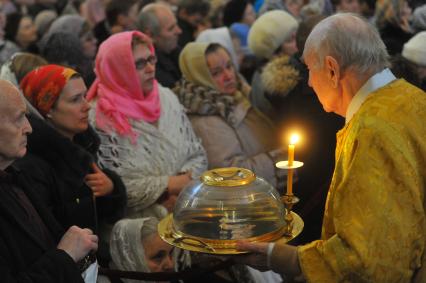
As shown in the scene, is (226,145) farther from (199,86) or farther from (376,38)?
(376,38)

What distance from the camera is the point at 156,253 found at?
3.30m

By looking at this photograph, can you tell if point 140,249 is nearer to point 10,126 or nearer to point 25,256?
point 25,256

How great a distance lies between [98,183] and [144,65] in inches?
32.9

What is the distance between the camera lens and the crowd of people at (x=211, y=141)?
2.06 metres

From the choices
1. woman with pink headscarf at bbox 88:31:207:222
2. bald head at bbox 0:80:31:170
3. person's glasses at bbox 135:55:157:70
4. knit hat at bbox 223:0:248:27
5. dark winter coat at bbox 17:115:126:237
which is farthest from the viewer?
knit hat at bbox 223:0:248:27

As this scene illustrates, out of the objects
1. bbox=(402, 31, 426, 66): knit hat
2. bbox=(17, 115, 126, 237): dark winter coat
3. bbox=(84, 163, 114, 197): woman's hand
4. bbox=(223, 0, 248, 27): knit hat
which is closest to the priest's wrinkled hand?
A: bbox=(17, 115, 126, 237): dark winter coat

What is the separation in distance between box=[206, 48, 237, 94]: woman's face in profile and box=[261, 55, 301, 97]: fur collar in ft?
1.05

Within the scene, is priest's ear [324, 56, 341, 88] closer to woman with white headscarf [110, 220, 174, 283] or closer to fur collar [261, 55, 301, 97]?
woman with white headscarf [110, 220, 174, 283]

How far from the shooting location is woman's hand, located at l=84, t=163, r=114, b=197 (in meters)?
3.44

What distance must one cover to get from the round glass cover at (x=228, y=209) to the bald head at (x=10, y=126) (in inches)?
25.0

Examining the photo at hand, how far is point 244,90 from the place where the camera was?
458cm

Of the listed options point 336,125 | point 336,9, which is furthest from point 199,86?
point 336,9

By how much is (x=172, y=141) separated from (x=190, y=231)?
158 cm

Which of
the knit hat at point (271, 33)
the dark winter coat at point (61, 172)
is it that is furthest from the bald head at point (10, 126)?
the knit hat at point (271, 33)
